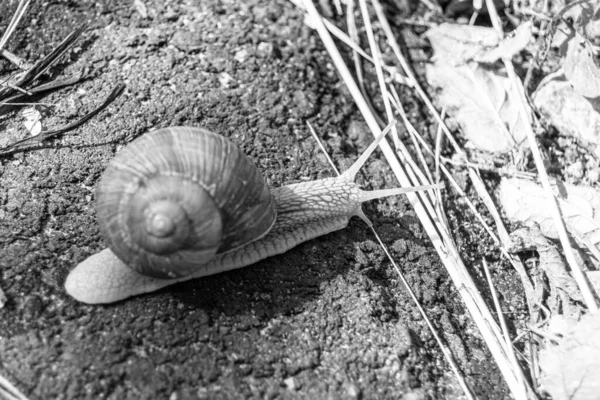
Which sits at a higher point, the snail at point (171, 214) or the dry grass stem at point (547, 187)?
the snail at point (171, 214)

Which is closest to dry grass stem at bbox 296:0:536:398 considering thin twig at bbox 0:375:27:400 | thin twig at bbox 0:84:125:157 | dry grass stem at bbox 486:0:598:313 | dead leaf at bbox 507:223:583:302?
dead leaf at bbox 507:223:583:302

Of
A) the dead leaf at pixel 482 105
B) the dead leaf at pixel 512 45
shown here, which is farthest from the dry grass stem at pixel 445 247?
the dead leaf at pixel 512 45

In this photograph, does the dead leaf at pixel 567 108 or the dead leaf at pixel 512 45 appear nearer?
the dead leaf at pixel 567 108

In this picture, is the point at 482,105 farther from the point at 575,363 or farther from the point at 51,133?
the point at 51,133

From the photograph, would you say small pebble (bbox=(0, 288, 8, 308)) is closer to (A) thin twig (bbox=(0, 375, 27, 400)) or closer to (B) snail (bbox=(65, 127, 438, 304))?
(B) snail (bbox=(65, 127, 438, 304))

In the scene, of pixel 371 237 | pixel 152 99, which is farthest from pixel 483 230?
pixel 152 99

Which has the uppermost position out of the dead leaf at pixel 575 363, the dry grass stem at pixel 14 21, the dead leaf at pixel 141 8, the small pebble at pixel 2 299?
the dry grass stem at pixel 14 21

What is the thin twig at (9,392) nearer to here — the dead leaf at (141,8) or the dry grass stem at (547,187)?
the dead leaf at (141,8)
